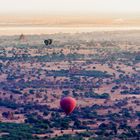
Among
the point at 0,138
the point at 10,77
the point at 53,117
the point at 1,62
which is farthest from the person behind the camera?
the point at 1,62

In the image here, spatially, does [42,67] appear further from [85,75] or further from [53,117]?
[53,117]

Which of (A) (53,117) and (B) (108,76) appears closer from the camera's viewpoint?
(A) (53,117)

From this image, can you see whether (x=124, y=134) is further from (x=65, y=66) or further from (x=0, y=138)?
(x=65, y=66)

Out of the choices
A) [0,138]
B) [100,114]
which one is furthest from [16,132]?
[100,114]

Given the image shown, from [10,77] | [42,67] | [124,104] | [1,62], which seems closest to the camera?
[124,104]

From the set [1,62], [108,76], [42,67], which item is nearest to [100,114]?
[108,76]

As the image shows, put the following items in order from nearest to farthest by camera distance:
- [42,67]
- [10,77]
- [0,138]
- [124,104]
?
[0,138]
[124,104]
[10,77]
[42,67]

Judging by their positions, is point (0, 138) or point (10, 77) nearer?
point (0, 138)

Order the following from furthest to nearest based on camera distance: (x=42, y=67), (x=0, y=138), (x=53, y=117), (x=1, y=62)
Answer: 1. (x=1, y=62)
2. (x=42, y=67)
3. (x=53, y=117)
4. (x=0, y=138)
